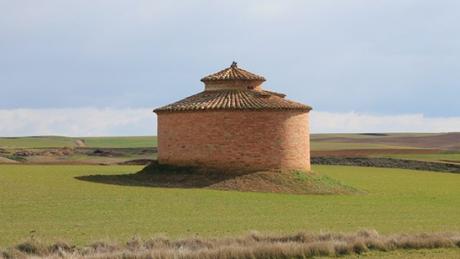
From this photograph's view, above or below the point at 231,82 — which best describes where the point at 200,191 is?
below

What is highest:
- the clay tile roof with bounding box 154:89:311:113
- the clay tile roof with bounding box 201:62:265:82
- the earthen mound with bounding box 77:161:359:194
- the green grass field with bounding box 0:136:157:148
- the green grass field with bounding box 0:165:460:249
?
the clay tile roof with bounding box 201:62:265:82

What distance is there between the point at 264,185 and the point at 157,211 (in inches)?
353

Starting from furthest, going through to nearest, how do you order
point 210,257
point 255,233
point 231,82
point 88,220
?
point 231,82
point 88,220
point 255,233
point 210,257

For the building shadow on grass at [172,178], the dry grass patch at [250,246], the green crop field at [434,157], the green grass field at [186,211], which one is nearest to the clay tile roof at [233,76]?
the building shadow on grass at [172,178]

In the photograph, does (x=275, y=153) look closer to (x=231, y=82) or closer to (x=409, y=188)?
(x=231, y=82)

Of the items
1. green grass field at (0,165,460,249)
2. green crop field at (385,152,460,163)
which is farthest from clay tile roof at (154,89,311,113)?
green crop field at (385,152,460,163)

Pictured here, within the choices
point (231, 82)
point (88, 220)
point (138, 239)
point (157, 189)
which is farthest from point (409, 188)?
point (138, 239)

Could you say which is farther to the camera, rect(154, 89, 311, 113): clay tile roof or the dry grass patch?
rect(154, 89, 311, 113): clay tile roof

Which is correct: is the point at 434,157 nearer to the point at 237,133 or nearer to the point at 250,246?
the point at 237,133

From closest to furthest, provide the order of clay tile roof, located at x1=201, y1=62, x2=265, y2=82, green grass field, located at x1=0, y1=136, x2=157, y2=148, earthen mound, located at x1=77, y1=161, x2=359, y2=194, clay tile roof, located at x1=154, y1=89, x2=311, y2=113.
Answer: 1. earthen mound, located at x1=77, y1=161, x2=359, y2=194
2. clay tile roof, located at x1=154, y1=89, x2=311, y2=113
3. clay tile roof, located at x1=201, y1=62, x2=265, y2=82
4. green grass field, located at x1=0, y1=136, x2=157, y2=148

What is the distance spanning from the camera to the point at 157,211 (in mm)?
23859

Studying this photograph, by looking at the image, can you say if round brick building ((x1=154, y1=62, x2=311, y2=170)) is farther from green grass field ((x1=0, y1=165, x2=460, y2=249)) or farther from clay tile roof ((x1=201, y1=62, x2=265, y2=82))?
green grass field ((x1=0, y1=165, x2=460, y2=249))

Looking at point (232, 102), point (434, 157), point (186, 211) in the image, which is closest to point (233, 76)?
point (232, 102)

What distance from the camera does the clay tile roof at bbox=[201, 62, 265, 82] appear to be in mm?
36219
